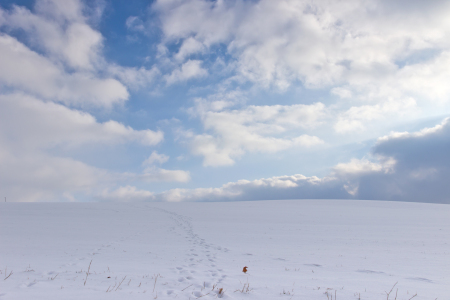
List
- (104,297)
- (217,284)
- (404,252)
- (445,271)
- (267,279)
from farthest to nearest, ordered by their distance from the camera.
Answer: (404,252)
(445,271)
(267,279)
(217,284)
(104,297)

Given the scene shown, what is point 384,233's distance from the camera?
57.0ft

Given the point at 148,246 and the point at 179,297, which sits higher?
the point at 179,297

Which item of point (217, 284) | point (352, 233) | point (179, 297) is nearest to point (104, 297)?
point (179, 297)

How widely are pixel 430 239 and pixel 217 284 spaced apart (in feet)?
51.8

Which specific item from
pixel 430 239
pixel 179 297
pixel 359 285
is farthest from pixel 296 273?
pixel 430 239

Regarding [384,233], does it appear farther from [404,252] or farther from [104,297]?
[104,297]

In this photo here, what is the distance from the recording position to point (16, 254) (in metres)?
10.1

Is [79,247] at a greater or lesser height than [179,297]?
lesser

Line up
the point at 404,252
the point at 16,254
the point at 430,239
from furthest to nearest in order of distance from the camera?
the point at 430,239, the point at 404,252, the point at 16,254

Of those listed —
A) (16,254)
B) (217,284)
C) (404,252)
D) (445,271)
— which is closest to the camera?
(217,284)

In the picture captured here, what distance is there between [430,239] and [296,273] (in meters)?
12.9

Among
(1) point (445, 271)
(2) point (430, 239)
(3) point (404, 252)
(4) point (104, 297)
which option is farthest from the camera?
(2) point (430, 239)

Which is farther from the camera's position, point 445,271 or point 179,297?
point 445,271

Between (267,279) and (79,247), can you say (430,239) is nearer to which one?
(267,279)
